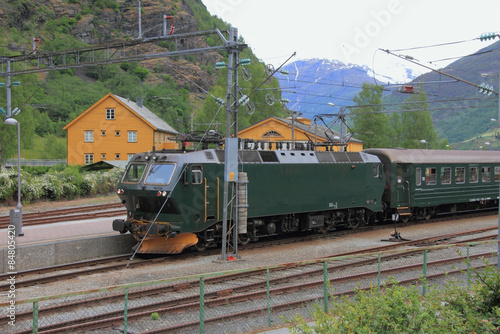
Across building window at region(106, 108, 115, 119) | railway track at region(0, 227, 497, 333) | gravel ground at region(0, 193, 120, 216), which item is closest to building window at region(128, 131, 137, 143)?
building window at region(106, 108, 115, 119)

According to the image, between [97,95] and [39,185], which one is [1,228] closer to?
[39,185]

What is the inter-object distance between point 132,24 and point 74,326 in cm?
13748

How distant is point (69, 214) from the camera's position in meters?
24.7

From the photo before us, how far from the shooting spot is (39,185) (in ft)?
89.8

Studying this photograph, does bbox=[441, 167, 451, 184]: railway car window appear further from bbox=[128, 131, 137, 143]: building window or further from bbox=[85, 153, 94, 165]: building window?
bbox=[85, 153, 94, 165]: building window

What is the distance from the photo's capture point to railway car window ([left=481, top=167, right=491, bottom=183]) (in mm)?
25219

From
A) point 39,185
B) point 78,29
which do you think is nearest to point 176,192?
point 39,185

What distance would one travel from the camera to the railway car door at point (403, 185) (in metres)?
21.8

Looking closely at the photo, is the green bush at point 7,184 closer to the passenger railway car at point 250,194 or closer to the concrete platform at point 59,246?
the concrete platform at point 59,246

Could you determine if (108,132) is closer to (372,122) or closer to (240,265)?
(372,122)

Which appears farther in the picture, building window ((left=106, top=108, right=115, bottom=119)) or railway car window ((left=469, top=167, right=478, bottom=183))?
building window ((left=106, top=108, right=115, bottom=119))

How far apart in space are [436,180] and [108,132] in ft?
105

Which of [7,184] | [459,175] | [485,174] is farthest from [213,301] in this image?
[485,174]

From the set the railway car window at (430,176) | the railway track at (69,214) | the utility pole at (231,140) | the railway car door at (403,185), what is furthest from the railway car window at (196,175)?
the railway car window at (430,176)
